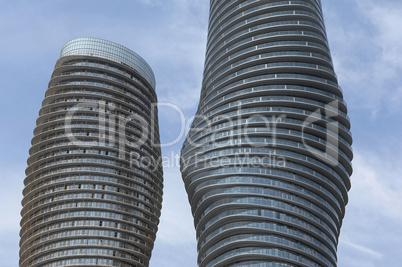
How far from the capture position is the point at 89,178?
182 metres

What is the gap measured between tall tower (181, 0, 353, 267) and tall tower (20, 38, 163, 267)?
31952 mm

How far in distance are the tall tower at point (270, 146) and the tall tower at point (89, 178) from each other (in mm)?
31952

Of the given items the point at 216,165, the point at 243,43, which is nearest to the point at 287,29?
Result: the point at 243,43

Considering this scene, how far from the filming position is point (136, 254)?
177875 millimetres

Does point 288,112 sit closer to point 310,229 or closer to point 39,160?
point 310,229

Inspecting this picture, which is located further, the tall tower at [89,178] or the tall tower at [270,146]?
the tall tower at [89,178]

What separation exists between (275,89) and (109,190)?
54634 millimetres

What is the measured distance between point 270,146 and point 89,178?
55.7 m

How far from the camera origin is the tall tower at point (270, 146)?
141 meters
